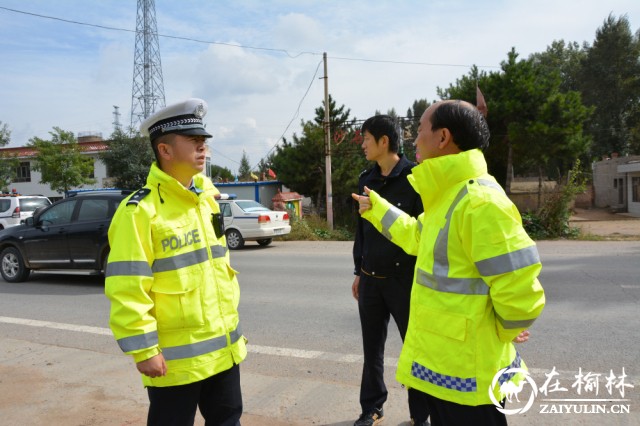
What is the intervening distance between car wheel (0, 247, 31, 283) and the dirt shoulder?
49.5 feet

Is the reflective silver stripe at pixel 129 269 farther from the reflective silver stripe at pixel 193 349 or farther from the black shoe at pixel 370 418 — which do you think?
the black shoe at pixel 370 418

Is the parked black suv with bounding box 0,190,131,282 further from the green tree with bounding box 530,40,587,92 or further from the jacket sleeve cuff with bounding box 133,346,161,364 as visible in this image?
the green tree with bounding box 530,40,587,92

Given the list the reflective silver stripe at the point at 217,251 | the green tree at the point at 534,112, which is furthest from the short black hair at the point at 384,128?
the green tree at the point at 534,112

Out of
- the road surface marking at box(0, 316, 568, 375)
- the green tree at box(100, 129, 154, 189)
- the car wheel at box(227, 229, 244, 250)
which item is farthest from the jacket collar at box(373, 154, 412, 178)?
the green tree at box(100, 129, 154, 189)

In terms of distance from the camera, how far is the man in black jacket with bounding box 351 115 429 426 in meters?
3.03

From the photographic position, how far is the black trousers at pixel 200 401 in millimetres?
2174

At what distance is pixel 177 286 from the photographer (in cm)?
219

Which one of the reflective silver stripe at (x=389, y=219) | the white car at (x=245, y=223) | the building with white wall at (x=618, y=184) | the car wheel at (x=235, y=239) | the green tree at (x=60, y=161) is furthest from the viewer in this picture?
the green tree at (x=60, y=161)

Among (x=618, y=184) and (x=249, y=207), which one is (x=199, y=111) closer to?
(x=249, y=207)

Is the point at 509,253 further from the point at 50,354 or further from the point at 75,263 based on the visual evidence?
the point at 75,263

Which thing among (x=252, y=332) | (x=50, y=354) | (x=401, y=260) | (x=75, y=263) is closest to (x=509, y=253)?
(x=401, y=260)

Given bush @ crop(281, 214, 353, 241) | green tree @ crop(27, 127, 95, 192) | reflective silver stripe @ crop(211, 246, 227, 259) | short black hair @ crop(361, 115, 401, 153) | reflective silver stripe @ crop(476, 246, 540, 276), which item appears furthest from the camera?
green tree @ crop(27, 127, 95, 192)

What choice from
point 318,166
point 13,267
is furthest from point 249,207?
point 318,166

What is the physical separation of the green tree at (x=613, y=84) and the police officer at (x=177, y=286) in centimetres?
4015
